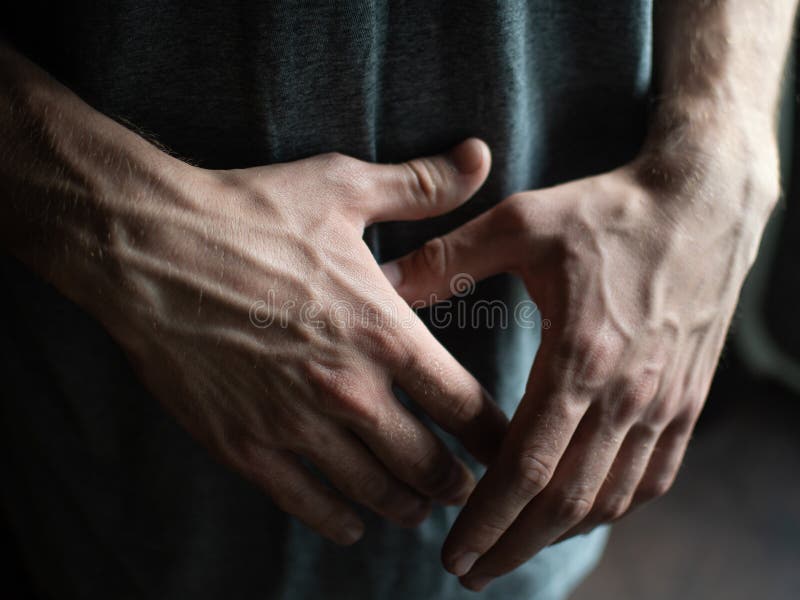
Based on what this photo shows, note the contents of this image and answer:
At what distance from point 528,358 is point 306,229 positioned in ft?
1.14

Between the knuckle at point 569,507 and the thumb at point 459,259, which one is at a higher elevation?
the thumb at point 459,259

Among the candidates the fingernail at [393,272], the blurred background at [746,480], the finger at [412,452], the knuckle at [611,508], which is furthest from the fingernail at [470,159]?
the blurred background at [746,480]

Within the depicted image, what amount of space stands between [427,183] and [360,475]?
0.27 m

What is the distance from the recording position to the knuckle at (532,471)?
608 millimetres

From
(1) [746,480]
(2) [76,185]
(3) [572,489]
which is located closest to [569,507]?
(3) [572,489]

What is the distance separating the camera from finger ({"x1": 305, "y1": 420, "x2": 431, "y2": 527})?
2.01ft

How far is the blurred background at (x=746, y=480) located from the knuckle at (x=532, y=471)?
106cm

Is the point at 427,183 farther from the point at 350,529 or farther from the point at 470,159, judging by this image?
the point at 350,529

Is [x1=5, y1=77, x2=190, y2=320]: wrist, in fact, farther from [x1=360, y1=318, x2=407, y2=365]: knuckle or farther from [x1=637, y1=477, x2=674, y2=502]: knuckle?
[x1=637, y1=477, x2=674, y2=502]: knuckle

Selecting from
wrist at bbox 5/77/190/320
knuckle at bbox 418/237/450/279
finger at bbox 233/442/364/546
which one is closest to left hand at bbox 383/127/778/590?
knuckle at bbox 418/237/450/279

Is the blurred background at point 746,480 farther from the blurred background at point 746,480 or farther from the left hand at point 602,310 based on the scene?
the left hand at point 602,310

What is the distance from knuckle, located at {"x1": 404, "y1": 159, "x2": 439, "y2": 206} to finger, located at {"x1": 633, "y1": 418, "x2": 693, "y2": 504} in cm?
32

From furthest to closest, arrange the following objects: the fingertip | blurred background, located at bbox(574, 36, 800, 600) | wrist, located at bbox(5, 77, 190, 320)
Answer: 1. blurred background, located at bbox(574, 36, 800, 600)
2. the fingertip
3. wrist, located at bbox(5, 77, 190, 320)

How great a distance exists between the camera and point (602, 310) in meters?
0.62
